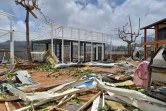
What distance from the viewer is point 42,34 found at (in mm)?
20141

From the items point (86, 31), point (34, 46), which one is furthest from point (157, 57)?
point (34, 46)

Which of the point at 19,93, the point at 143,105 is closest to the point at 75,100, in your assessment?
the point at 19,93

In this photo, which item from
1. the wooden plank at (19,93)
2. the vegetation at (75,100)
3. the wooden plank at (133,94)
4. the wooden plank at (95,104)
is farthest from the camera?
the vegetation at (75,100)

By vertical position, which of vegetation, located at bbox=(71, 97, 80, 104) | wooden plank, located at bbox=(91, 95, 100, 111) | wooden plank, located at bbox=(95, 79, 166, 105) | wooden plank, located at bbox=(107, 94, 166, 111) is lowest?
vegetation, located at bbox=(71, 97, 80, 104)

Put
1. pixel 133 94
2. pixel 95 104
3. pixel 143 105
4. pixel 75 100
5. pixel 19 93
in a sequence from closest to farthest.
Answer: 1. pixel 143 105
2. pixel 133 94
3. pixel 95 104
4. pixel 19 93
5. pixel 75 100

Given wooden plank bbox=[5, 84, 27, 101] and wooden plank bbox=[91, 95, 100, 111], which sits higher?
wooden plank bbox=[5, 84, 27, 101]

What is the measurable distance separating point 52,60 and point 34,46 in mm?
9305

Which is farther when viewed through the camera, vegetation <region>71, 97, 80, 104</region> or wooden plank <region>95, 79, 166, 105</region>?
vegetation <region>71, 97, 80, 104</region>

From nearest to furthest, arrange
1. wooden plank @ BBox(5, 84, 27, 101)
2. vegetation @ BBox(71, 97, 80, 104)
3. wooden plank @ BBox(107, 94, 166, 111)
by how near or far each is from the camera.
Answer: wooden plank @ BBox(107, 94, 166, 111) < wooden plank @ BBox(5, 84, 27, 101) < vegetation @ BBox(71, 97, 80, 104)

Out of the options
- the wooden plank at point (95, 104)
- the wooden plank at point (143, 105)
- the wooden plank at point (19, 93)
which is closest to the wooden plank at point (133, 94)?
the wooden plank at point (143, 105)

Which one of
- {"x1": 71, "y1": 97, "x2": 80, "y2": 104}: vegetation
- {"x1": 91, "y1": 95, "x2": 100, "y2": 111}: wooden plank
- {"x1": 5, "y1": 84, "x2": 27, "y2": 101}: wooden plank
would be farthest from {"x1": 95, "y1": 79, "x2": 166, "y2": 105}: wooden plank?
{"x1": 5, "y1": 84, "x2": 27, "y2": 101}: wooden plank

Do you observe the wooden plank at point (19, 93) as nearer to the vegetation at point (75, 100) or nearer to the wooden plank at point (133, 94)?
the vegetation at point (75, 100)

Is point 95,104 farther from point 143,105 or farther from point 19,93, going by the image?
point 19,93

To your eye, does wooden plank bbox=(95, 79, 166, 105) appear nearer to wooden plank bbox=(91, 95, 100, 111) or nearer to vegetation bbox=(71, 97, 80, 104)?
wooden plank bbox=(91, 95, 100, 111)
